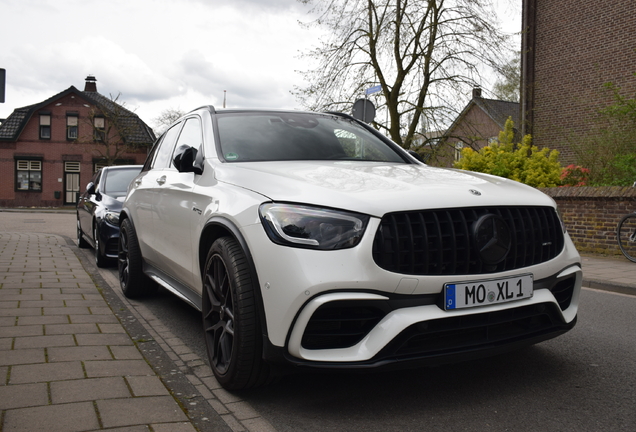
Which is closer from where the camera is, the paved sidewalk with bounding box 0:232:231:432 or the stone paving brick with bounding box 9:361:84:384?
the paved sidewalk with bounding box 0:232:231:432

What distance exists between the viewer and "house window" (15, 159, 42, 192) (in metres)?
40.6

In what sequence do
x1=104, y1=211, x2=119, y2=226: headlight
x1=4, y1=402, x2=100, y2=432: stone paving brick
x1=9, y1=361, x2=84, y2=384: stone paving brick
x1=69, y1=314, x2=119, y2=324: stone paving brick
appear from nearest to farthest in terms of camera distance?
x1=4, y1=402, x2=100, y2=432: stone paving brick → x1=9, y1=361, x2=84, y2=384: stone paving brick → x1=69, y1=314, x2=119, y2=324: stone paving brick → x1=104, y1=211, x2=119, y2=226: headlight

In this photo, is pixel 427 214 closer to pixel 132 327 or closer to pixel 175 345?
pixel 175 345

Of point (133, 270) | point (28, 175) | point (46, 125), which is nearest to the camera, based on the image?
point (133, 270)

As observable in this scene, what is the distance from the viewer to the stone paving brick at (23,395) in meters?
2.95

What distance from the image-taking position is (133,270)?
5840 millimetres

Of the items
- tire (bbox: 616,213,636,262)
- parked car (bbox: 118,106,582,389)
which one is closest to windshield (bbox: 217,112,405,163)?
parked car (bbox: 118,106,582,389)

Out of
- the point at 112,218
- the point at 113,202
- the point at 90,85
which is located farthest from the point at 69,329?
the point at 90,85

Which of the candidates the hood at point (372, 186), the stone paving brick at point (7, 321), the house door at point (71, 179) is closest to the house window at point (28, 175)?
the house door at point (71, 179)

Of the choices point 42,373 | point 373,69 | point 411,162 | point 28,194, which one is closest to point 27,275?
point 42,373

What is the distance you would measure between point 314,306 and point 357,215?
462 millimetres

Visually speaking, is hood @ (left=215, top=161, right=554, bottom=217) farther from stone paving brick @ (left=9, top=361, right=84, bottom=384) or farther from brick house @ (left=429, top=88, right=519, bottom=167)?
brick house @ (left=429, top=88, right=519, bottom=167)

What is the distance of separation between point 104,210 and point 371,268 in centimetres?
645

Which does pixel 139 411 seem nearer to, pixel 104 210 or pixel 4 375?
pixel 4 375
